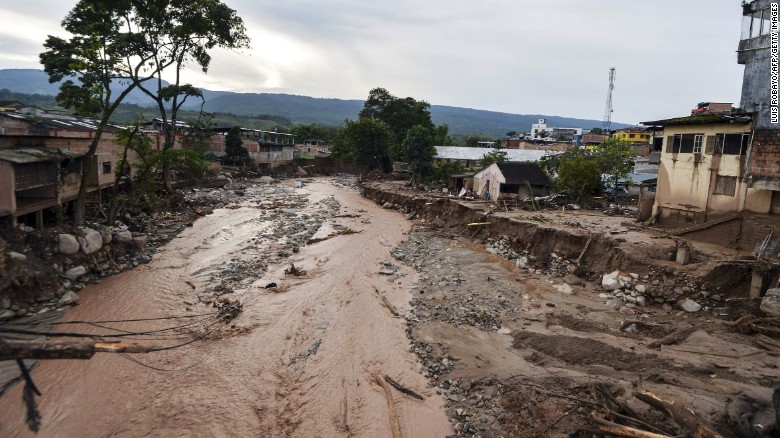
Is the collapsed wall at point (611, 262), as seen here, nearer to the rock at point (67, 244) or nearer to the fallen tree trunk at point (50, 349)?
the fallen tree trunk at point (50, 349)

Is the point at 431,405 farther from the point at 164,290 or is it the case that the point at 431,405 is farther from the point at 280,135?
the point at 280,135

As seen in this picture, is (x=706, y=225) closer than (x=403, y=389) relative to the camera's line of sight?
No

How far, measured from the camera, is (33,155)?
Answer: 16062 millimetres

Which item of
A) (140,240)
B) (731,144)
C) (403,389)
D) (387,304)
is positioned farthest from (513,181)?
(403,389)

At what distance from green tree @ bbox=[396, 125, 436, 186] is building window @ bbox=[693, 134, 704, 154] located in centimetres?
2412

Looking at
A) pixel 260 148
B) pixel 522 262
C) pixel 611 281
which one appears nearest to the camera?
pixel 611 281

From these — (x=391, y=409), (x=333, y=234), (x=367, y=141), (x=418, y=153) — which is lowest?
(x=391, y=409)

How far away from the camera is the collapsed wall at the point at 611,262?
13.0 meters

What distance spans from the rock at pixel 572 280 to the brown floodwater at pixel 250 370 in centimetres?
574

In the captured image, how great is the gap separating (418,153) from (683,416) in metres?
34.9

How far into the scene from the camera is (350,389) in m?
9.96

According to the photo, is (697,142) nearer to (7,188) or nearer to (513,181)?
(513,181)

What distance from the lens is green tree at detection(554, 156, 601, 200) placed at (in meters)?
27.5

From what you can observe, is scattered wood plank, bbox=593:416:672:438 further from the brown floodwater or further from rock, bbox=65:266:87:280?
rock, bbox=65:266:87:280
